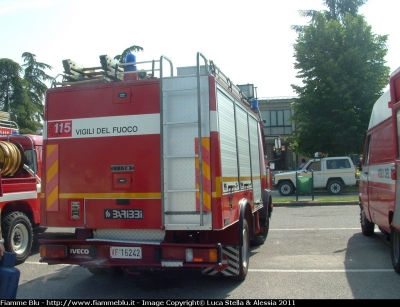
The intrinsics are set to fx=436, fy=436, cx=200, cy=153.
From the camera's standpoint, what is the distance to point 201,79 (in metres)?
5.45

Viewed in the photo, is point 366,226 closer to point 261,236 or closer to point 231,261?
point 261,236

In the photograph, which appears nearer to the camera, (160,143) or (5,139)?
(160,143)

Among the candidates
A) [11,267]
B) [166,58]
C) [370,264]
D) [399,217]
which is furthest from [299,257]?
[11,267]

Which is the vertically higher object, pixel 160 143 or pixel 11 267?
pixel 160 143

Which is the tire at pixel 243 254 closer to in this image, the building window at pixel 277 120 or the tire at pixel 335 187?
the tire at pixel 335 187

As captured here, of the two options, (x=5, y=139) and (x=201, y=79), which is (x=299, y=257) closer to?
(x=201, y=79)

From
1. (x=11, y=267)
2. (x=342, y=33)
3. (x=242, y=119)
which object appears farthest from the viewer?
(x=342, y=33)

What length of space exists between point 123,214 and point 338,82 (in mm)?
24083

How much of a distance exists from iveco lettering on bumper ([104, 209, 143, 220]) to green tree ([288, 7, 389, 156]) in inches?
889

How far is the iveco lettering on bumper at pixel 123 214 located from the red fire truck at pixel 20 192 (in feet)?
9.42

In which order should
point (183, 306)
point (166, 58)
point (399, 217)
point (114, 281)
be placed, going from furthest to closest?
point (114, 281), point (399, 217), point (166, 58), point (183, 306)

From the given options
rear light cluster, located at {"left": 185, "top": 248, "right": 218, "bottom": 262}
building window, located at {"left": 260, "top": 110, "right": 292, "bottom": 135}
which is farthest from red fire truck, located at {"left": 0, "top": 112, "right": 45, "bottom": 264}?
A: building window, located at {"left": 260, "top": 110, "right": 292, "bottom": 135}

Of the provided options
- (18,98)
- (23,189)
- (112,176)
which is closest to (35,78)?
(18,98)

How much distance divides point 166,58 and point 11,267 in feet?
10.1
